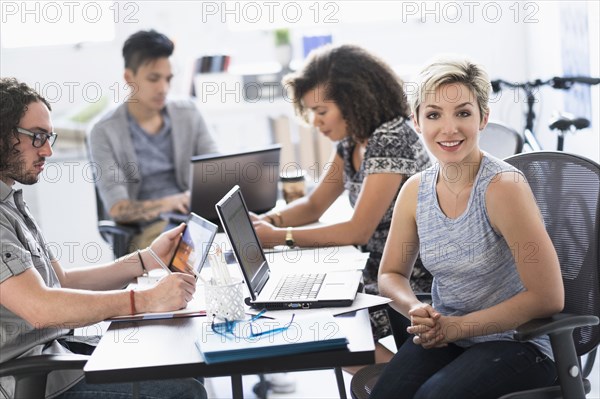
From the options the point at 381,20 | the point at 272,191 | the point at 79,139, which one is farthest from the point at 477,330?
the point at 79,139

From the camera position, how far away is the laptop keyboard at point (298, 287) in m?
1.90

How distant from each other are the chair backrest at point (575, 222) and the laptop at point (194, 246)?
32.6 inches

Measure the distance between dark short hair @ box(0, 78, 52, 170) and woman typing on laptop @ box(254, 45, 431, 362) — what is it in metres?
0.85

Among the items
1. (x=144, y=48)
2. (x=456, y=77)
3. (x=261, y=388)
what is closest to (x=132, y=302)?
(x=456, y=77)

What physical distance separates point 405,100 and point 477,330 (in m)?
1.11

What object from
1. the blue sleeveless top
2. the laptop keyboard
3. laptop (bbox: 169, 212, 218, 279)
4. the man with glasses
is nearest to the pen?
laptop (bbox: 169, 212, 218, 279)

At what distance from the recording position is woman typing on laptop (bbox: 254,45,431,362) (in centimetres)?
243

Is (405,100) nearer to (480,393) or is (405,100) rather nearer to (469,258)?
(469,258)

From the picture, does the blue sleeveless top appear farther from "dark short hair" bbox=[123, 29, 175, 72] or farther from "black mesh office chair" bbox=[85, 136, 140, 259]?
"dark short hair" bbox=[123, 29, 175, 72]

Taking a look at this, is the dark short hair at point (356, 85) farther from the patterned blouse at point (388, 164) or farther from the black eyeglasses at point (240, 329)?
the black eyeglasses at point (240, 329)

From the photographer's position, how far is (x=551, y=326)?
63.6 inches

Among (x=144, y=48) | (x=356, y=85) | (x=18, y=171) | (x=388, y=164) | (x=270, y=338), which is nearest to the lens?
(x=270, y=338)

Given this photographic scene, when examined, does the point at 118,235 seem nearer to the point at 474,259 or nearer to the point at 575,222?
the point at 474,259

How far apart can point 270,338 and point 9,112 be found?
863mm
